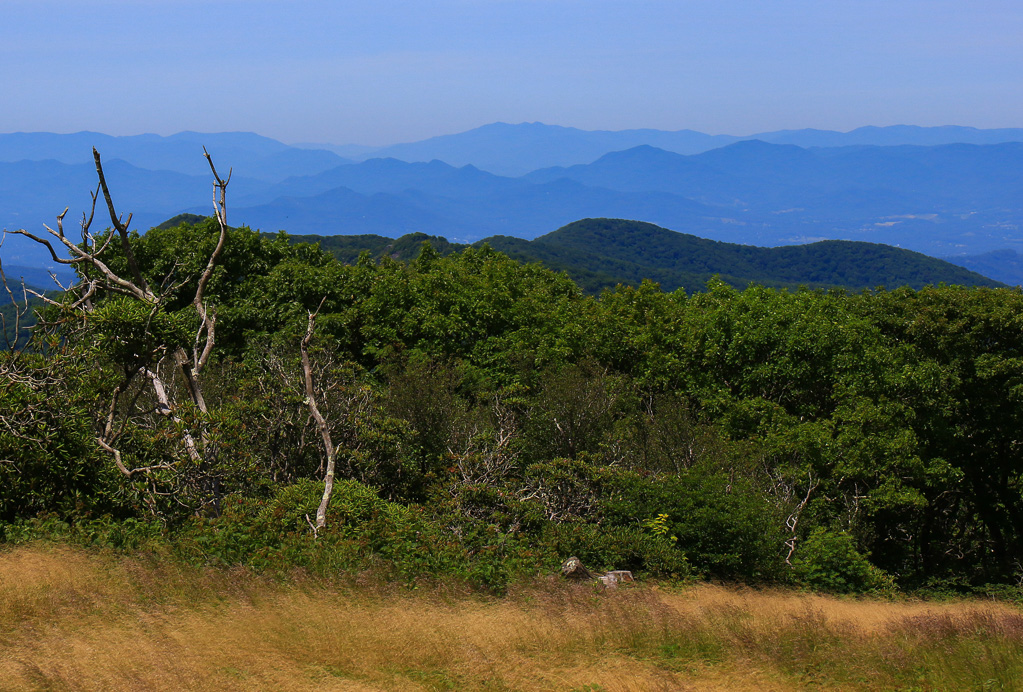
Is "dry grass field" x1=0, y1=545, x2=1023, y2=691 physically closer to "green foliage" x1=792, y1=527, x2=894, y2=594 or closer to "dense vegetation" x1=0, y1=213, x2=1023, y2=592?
"dense vegetation" x1=0, y1=213, x2=1023, y2=592

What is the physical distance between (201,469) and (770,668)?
7.67m

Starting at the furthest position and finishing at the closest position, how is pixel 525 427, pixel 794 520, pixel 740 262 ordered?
1. pixel 740 262
2. pixel 525 427
3. pixel 794 520

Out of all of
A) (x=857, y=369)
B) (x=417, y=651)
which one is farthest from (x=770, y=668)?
(x=857, y=369)

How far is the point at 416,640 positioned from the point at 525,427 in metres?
9.68

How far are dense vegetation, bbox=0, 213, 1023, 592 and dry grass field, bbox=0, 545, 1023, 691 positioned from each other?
0.80m

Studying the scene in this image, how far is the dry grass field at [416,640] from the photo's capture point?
6645 millimetres

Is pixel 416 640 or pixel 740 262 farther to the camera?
pixel 740 262

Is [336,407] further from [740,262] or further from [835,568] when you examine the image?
[740,262]

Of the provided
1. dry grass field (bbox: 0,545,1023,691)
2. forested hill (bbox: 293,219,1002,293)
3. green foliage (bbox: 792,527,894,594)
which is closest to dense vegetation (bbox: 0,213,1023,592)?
green foliage (bbox: 792,527,894,594)

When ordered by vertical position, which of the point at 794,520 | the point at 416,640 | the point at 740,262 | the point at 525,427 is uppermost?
the point at 740,262

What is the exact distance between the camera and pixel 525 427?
17.0 meters

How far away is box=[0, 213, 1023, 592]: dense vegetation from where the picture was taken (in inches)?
392

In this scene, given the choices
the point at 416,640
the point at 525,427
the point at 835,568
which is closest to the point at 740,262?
the point at 525,427

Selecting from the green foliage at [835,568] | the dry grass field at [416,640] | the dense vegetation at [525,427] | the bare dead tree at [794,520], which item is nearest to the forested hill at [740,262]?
the dense vegetation at [525,427]
